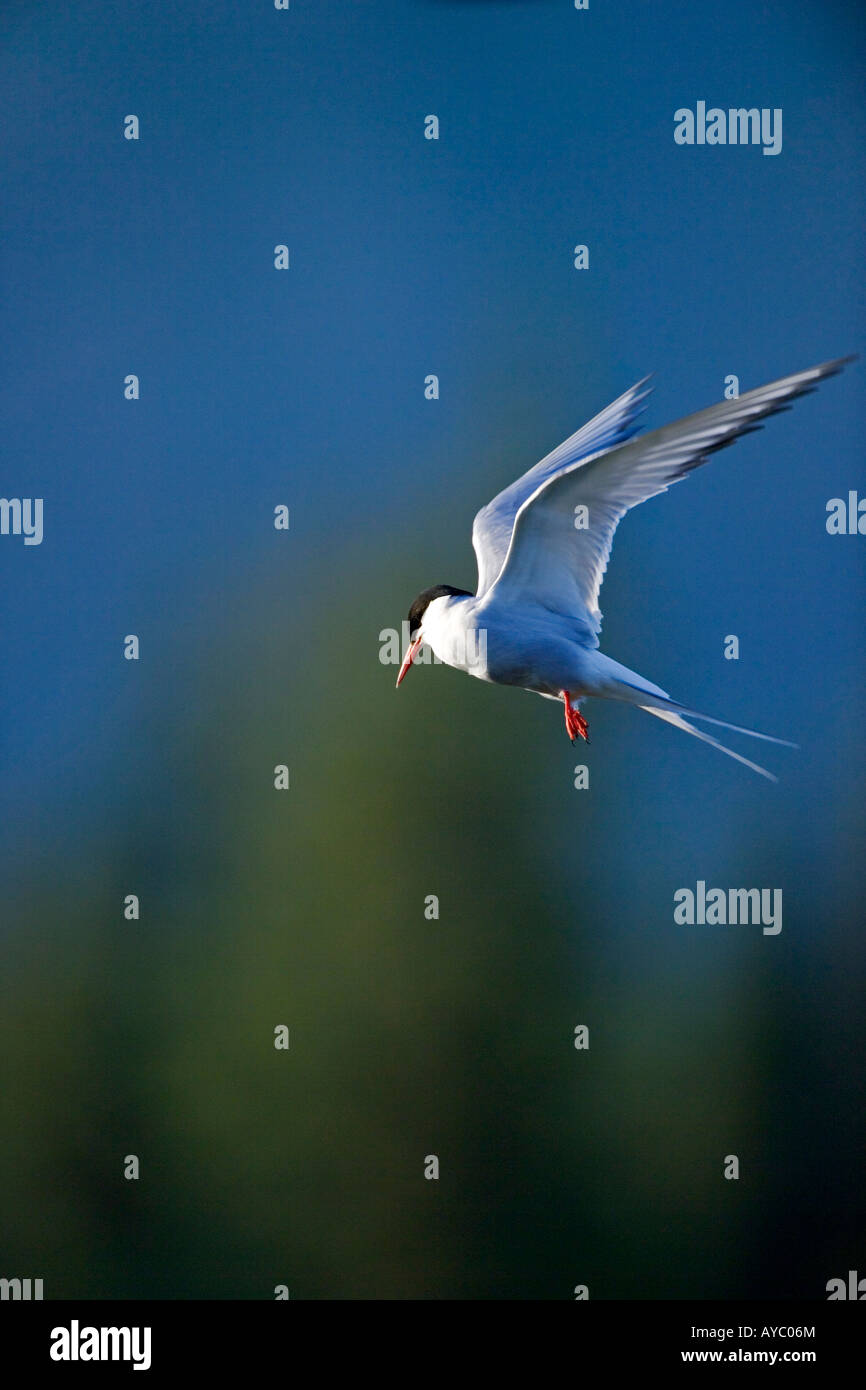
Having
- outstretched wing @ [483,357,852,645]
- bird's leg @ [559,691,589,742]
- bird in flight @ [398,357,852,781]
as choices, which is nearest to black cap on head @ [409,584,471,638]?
bird in flight @ [398,357,852,781]

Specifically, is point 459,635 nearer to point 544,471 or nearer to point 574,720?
point 574,720

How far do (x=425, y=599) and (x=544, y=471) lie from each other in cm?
51

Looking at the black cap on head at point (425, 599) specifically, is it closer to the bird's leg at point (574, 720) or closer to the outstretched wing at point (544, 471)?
the outstretched wing at point (544, 471)

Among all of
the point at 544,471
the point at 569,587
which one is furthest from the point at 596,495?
the point at 544,471

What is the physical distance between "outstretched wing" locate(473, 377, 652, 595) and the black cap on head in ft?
0.19

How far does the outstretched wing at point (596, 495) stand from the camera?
96.4 inches

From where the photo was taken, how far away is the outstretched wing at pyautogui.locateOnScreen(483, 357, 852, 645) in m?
2.45

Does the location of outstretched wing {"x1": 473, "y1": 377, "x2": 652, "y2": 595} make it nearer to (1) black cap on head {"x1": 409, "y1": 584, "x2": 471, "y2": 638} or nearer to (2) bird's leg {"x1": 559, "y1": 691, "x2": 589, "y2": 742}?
(1) black cap on head {"x1": 409, "y1": 584, "x2": 471, "y2": 638}

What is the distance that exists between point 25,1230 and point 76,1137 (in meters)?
0.66

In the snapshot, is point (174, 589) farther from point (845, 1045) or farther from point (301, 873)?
point (845, 1045)

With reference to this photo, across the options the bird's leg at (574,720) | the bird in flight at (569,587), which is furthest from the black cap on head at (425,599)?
the bird's leg at (574,720)

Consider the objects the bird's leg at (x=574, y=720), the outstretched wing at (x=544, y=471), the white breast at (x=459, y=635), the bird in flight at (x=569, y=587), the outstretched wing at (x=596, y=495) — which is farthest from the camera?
the outstretched wing at (x=544, y=471)
